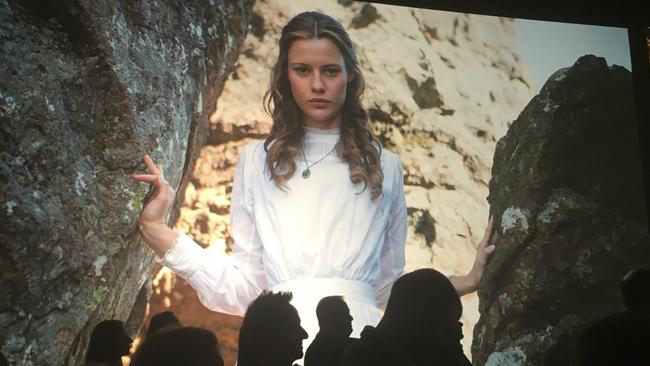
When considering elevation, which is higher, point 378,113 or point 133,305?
point 378,113

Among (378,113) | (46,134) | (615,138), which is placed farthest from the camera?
(615,138)

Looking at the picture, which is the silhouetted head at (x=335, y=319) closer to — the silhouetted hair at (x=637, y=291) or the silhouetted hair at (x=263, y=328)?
the silhouetted hair at (x=263, y=328)

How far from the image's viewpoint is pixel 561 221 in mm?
2734

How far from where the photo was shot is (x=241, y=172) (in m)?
2.46

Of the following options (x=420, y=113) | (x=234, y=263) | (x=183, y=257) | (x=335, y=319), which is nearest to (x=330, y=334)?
(x=335, y=319)

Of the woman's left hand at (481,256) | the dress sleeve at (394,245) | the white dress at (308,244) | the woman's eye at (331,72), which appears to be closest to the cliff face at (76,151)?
the white dress at (308,244)

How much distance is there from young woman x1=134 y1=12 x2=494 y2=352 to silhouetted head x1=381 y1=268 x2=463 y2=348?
0.23 meters

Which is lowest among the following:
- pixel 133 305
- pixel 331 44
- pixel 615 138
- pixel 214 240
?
pixel 133 305

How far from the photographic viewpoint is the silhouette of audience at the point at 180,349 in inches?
63.4

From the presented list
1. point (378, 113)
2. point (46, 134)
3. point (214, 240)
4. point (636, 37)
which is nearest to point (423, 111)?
point (378, 113)

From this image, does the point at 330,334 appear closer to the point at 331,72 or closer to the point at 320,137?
the point at 320,137

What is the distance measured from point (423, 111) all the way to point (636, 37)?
121cm

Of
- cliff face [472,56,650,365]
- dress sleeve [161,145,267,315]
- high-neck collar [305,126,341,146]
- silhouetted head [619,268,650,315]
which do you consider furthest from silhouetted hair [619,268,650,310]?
dress sleeve [161,145,267,315]

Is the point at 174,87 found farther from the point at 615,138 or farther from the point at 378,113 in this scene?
the point at 615,138
